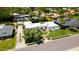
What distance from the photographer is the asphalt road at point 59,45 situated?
1463 millimetres

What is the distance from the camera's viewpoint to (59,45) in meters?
1.48

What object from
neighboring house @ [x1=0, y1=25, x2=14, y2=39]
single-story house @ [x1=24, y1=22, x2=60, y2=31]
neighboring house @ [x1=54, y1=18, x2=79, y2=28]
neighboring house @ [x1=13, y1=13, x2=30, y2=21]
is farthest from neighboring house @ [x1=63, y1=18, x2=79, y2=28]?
neighboring house @ [x1=0, y1=25, x2=14, y2=39]

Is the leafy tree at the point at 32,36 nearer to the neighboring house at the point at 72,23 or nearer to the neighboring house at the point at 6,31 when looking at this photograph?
the neighboring house at the point at 6,31

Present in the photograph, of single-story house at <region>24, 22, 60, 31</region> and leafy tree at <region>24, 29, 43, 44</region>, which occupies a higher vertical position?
single-story house at <region>24, 22, 60, 31</region>

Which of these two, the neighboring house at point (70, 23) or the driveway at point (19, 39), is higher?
the neighboring house at point (70, 23)

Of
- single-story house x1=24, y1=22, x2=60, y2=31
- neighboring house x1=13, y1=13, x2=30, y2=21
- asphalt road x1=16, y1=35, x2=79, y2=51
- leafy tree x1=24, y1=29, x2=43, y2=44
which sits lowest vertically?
asphalt road x1=16, y1=35, x2=79, y2=51

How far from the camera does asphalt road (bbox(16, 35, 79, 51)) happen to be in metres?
1.46

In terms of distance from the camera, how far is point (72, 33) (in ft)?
4.93

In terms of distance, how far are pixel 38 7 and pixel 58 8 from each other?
0.20 m

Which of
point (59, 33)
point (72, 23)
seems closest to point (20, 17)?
point (59, 33)

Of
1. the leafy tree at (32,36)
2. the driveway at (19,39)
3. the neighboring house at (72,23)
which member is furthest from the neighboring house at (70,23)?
the driveway at (19,39)

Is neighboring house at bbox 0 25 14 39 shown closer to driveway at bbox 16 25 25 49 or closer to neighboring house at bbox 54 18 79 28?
driveway at bbox 16 25 25 49

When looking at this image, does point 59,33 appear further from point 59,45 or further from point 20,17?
point 20,17
